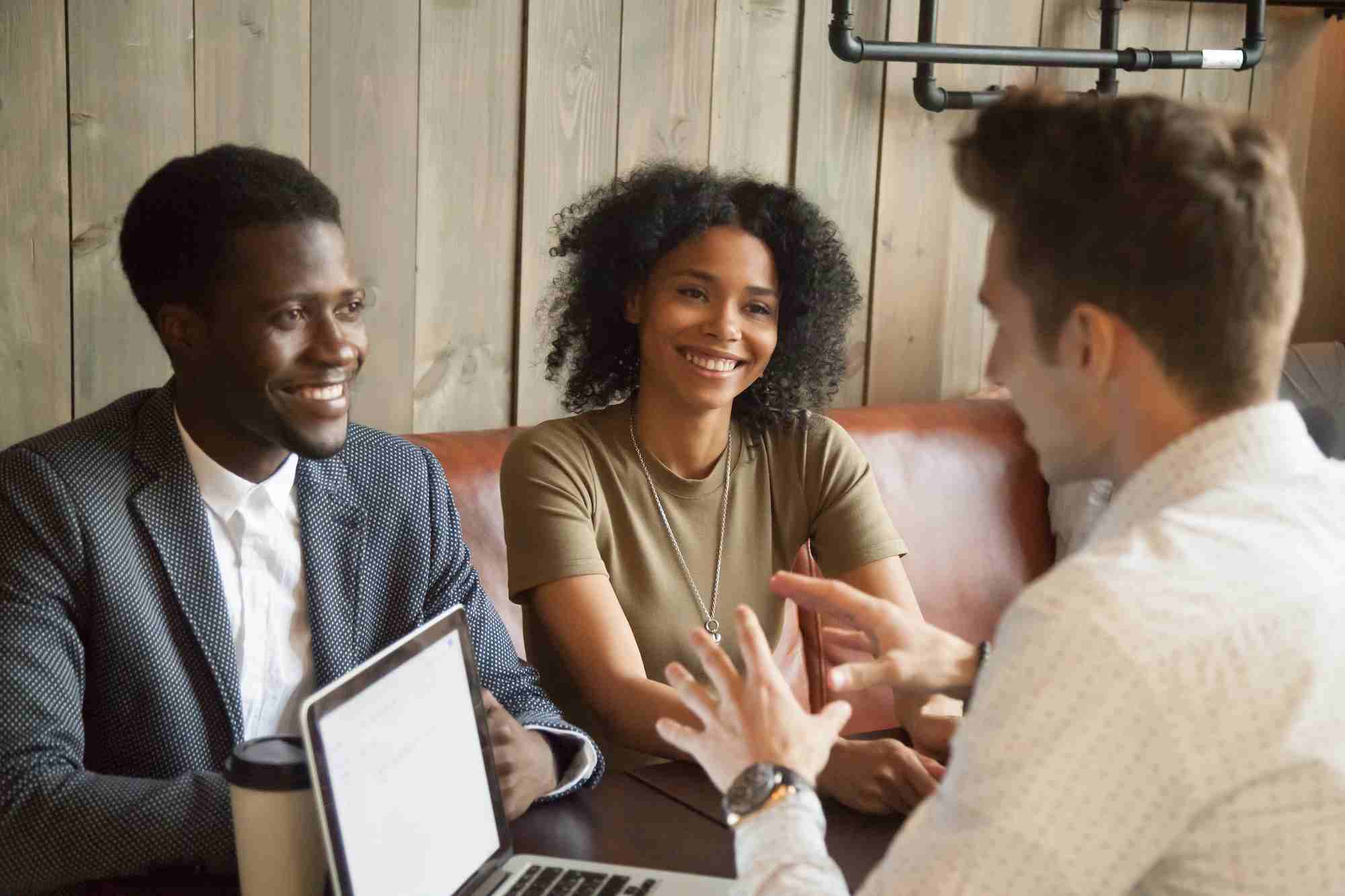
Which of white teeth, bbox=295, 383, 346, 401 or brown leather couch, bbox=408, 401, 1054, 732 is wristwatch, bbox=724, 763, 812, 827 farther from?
brown leather couch, bbox=408, 401, 1054, 732

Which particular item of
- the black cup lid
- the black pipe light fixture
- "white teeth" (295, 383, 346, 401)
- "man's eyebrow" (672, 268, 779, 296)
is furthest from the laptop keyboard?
the black pipe light fixture

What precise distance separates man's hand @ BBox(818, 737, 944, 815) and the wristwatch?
37cm

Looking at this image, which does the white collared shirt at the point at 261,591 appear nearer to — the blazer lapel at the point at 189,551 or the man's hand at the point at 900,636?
the blazer lapel at the point at 189,551

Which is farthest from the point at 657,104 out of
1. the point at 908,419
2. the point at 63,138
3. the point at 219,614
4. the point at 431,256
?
Result: the point at 219,614

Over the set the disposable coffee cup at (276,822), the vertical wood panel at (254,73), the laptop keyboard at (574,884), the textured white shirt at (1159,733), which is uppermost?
the vertical wood panel at (254,73)

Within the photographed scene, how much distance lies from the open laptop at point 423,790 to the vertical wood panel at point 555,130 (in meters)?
1.19

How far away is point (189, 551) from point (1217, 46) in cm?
243

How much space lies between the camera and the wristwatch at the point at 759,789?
1015 mm

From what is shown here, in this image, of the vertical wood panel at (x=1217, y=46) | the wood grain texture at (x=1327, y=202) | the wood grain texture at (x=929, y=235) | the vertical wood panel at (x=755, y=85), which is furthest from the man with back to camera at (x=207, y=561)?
the wood grain texture at (x=1327, y=202)

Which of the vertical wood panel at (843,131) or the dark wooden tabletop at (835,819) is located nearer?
the dark wooden tabletop at (835,819)

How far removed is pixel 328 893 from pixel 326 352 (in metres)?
0.57

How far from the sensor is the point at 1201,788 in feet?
2.62

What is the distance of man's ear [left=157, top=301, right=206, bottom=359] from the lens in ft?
4.65

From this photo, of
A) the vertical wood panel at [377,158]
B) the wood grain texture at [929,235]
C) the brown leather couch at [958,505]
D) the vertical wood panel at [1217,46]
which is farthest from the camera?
the vertical wood panel at [1217,46]
